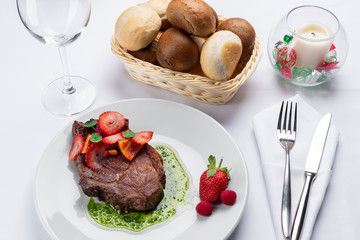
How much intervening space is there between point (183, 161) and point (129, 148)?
20 centimetres

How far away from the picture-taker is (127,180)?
136 centimetres

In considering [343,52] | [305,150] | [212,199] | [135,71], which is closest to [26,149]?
[135,71]

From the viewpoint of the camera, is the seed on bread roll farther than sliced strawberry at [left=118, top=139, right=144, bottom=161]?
Yes

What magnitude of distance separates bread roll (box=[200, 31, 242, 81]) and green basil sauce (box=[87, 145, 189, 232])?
38cm

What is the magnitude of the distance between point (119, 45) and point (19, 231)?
30.7 inches

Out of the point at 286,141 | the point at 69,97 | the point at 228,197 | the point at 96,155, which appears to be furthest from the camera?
the point at 69,97

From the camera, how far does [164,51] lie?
5.14 feet

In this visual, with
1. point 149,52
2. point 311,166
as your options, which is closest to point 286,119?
point 311,166

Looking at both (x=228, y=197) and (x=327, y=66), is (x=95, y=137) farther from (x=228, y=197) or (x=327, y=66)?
(x=327, y=66)

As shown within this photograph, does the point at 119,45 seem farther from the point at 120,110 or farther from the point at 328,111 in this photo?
the point at 328,111

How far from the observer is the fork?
4.29ft

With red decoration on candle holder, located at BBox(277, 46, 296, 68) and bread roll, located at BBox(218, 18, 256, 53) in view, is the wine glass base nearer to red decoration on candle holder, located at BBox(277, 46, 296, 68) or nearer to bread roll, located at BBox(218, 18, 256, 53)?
bread roll, located at BBox(218, 18, 256, 53)

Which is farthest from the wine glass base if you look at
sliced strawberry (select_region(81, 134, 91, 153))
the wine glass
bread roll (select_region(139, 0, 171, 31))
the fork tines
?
the fork tines

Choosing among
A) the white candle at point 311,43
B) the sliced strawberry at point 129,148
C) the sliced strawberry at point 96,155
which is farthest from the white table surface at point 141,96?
the sliced strawberry at point 129,148
